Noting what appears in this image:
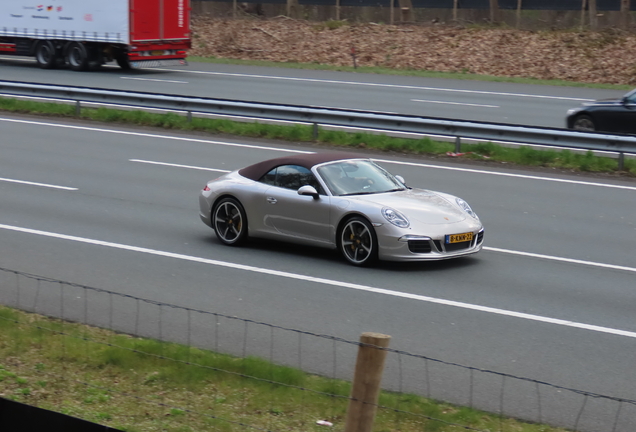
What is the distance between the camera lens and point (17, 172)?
16.5m

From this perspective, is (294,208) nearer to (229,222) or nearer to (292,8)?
(229,222)

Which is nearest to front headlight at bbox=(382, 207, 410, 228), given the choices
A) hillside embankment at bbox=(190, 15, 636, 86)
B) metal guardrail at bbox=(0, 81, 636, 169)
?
metal guardrail at bbox=(0, 81, 636, 169)

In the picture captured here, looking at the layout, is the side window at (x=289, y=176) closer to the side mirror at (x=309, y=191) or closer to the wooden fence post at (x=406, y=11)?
the side mirror at (x=309, y=191)

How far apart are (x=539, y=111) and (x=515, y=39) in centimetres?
1453

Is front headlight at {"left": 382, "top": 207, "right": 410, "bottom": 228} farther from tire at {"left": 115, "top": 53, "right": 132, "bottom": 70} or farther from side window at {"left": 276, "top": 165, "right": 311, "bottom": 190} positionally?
tire at {"left": 115, "top": 53, "right": 132, "bottom": 70}

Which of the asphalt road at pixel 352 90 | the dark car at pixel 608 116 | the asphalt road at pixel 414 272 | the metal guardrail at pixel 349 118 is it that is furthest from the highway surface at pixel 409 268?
the asphalt road at pixel 352 90

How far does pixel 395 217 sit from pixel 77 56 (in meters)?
27.2

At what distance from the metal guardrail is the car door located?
25.5 ft

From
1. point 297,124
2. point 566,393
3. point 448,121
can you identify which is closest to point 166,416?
point 566,393

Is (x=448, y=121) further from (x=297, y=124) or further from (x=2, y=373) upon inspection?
(x=2, y=373)

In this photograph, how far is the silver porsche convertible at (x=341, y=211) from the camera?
407 inches

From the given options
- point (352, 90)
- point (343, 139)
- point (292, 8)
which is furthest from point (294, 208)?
point (292, 8)

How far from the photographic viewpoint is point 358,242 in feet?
34.9

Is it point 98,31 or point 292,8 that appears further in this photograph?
point 292,8
